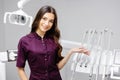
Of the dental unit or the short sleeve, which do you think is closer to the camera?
the short sleeve

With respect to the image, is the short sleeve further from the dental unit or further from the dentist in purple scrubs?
the dental unit

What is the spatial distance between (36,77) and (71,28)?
1.32 metres

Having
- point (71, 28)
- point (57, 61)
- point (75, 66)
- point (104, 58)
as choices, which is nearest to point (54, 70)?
point (57, 61)

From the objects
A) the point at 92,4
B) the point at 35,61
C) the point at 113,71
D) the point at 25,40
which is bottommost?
the point at 113,71

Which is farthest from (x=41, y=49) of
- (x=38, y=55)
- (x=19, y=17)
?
(x=19, y=17)

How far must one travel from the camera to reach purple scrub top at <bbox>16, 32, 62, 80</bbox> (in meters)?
1.60

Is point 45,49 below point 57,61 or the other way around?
the other way around

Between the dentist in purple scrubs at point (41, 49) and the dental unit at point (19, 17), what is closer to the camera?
the dentist in purple scrubs at point (41, 49)

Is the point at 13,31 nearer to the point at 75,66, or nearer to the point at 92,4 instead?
the point at 92,4

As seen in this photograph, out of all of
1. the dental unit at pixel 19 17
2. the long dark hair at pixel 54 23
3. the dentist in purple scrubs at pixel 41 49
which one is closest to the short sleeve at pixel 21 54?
the dentist in purple scrubs at pixel 41 49

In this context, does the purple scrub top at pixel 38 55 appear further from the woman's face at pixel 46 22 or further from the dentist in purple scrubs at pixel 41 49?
the woman's face at pixel 46 22

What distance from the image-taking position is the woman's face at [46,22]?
157cm

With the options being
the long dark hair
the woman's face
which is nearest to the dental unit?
the long dark hair

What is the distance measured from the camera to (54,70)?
169cm
